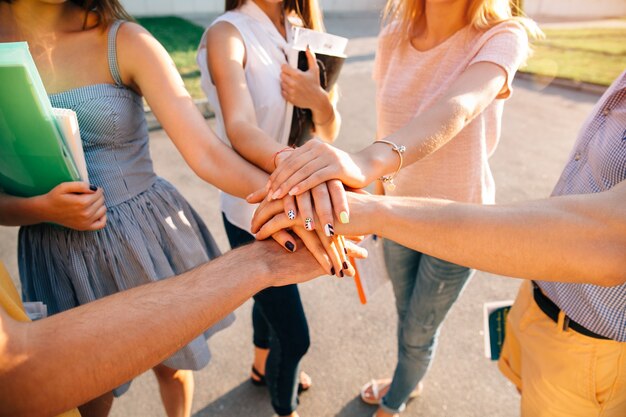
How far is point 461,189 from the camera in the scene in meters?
1.80

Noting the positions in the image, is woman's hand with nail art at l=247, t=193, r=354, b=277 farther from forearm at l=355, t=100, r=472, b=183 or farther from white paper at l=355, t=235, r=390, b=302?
white paper at l=355, t=235, r=390, b=302

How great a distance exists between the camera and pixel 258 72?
5.58 feet

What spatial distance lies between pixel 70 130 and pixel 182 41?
8919mm

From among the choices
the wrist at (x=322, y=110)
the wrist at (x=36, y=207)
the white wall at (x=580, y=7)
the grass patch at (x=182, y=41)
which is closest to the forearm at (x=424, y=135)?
the wrist at (x=322, y=110)

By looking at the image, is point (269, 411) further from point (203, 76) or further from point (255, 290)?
point (203, 76)

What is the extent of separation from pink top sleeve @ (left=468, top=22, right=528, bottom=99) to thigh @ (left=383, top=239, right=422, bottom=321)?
792 millimetres

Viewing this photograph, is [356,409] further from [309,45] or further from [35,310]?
[309,45]

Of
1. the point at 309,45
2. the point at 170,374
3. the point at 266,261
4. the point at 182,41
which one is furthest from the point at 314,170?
the point at 182,41

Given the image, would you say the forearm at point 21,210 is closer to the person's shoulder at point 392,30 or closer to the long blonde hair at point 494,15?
the person's shoulder at point 392,30

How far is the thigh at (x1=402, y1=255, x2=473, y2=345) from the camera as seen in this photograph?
1833 millimetres

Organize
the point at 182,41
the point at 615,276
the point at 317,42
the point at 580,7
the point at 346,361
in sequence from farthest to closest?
the point at 580,7
the point at 182,41
the point at 346,361
the point at 317,42
the point at 615,276

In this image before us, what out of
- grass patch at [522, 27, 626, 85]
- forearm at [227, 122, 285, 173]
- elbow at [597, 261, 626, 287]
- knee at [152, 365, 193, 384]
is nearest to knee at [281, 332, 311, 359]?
knee at [152, 365, 193, 384]

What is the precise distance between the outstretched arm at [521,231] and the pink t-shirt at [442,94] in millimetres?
594

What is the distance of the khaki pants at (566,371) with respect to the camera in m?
1.27
